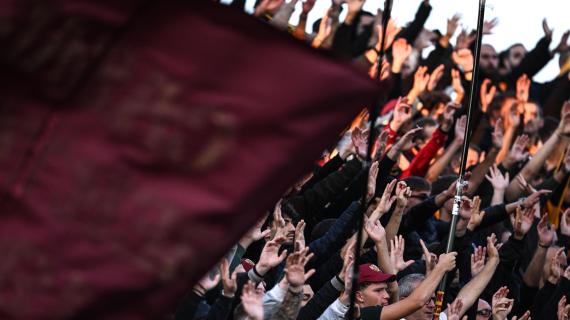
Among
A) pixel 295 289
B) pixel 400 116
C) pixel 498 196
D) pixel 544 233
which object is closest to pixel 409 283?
pixel 295 289

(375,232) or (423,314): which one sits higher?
(375,232)

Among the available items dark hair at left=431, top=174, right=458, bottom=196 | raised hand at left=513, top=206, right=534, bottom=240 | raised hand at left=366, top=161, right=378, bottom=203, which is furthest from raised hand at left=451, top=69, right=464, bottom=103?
raised hand at left=366, top=161, right=378, bottom=203

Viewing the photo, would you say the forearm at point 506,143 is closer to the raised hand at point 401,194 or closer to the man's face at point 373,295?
the raised hand at point 401,194

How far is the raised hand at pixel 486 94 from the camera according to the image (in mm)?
10016

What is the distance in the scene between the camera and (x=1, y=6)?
162cm

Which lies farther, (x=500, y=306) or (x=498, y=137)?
(x=498, y=137)

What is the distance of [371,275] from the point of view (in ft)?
17.5

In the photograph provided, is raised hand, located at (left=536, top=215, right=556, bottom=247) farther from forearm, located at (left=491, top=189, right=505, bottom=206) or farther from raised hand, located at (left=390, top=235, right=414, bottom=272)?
raised hand, located at (left=390, top=235, right=414, bottom=272)

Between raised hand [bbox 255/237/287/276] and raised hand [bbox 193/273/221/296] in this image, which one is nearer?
raised hand [bbox 193/273/221/296]

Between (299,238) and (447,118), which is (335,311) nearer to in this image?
(299,238)

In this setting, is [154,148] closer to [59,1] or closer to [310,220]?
[59,1]

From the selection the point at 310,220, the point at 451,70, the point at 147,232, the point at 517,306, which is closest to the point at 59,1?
the point at 147,232

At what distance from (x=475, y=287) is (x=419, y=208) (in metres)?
0.62

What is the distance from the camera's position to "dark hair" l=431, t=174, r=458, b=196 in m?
7.50
